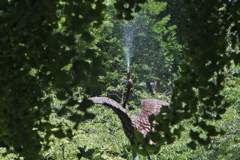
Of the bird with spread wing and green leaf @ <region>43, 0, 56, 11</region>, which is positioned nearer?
green leaf @ <region>43, 0, 56, 11</region>

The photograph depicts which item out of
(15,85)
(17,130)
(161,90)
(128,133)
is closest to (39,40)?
(15,85)

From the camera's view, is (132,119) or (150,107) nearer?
(132,119)

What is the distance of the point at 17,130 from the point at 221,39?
2.17 feet

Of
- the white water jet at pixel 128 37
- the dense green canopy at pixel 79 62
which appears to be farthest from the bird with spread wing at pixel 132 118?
the white water jet at pixel 128 37

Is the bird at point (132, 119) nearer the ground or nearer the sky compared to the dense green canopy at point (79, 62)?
nearer the sky

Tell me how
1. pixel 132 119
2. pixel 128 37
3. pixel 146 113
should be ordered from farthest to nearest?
pixel 128 37
pixel 146 113
pixel 132 119

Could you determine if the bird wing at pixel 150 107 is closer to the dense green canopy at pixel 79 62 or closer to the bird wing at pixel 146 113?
the bird wing at pixel 146 113

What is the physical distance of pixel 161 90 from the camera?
14359 millimetres

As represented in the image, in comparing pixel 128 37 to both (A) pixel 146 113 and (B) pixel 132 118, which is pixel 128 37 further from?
(B) pixel 132 118

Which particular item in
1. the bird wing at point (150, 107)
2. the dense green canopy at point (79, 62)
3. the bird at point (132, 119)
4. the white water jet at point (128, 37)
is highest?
the white water jet at point (128, 37)

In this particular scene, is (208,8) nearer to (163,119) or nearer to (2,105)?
(163,119)

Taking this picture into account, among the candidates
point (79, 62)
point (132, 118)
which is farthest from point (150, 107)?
point (79, 62)

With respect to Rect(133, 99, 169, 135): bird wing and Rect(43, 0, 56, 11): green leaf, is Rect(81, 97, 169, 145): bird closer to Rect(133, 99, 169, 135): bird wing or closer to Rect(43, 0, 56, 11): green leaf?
Rect(133, 99, 169, 135): bird wing

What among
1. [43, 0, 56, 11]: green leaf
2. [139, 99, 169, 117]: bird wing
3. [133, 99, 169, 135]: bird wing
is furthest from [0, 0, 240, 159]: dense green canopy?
[139, 99, 169, 117]: bird wing
